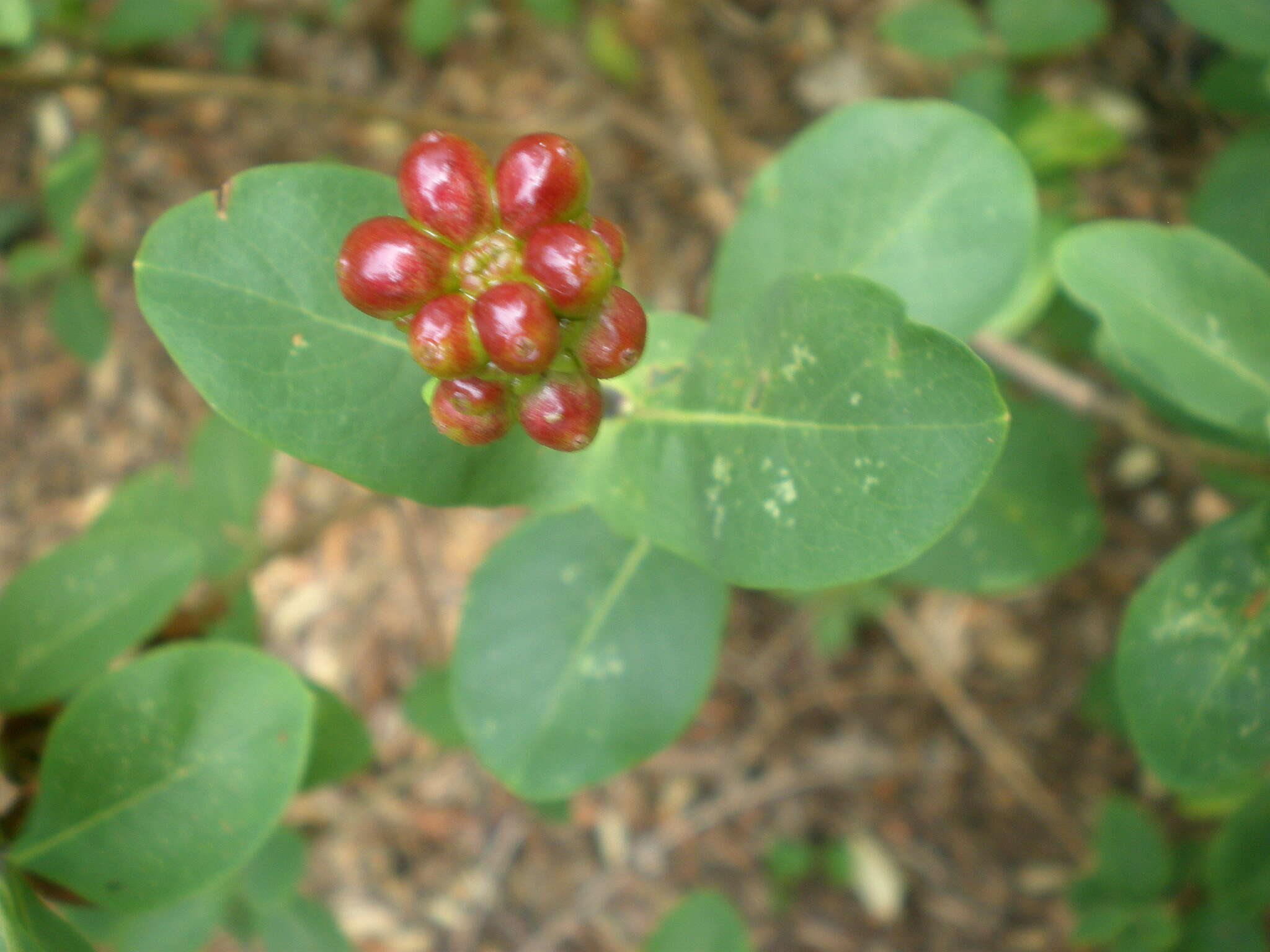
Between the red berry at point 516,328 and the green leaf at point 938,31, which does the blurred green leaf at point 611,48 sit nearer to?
the green leaf at point 938,31

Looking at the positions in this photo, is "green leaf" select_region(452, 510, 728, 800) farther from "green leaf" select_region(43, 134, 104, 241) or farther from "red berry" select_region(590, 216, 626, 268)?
"green leaf" select_region(43, 134, 104, 241)

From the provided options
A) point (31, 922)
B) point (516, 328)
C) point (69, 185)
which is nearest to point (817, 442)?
point (516, 328)

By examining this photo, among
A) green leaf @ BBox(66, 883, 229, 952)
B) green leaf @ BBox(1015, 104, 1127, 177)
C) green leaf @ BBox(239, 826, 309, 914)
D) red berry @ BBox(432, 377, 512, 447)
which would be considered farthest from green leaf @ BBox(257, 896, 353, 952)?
green leaf @ BBox(1015, 104, 1127, 177)

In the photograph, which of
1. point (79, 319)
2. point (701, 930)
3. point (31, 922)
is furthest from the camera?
point (79, 319)

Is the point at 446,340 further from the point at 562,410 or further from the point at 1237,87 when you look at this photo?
the point at 1237,87

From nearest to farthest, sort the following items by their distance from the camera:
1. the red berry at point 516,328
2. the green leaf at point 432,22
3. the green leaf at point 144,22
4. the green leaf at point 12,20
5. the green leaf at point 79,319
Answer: the red berry at point 516,328, the green leaf at point 12,20, the green leaf at point 144,22, the green leaf at point 79,319, the green leaf at point 432,22

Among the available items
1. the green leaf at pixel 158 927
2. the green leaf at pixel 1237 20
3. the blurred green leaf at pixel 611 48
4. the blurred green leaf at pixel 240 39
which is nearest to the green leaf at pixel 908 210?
the green leaf at pixel 1237 20

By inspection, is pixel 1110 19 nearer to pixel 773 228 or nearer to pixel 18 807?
pixel 773 228
